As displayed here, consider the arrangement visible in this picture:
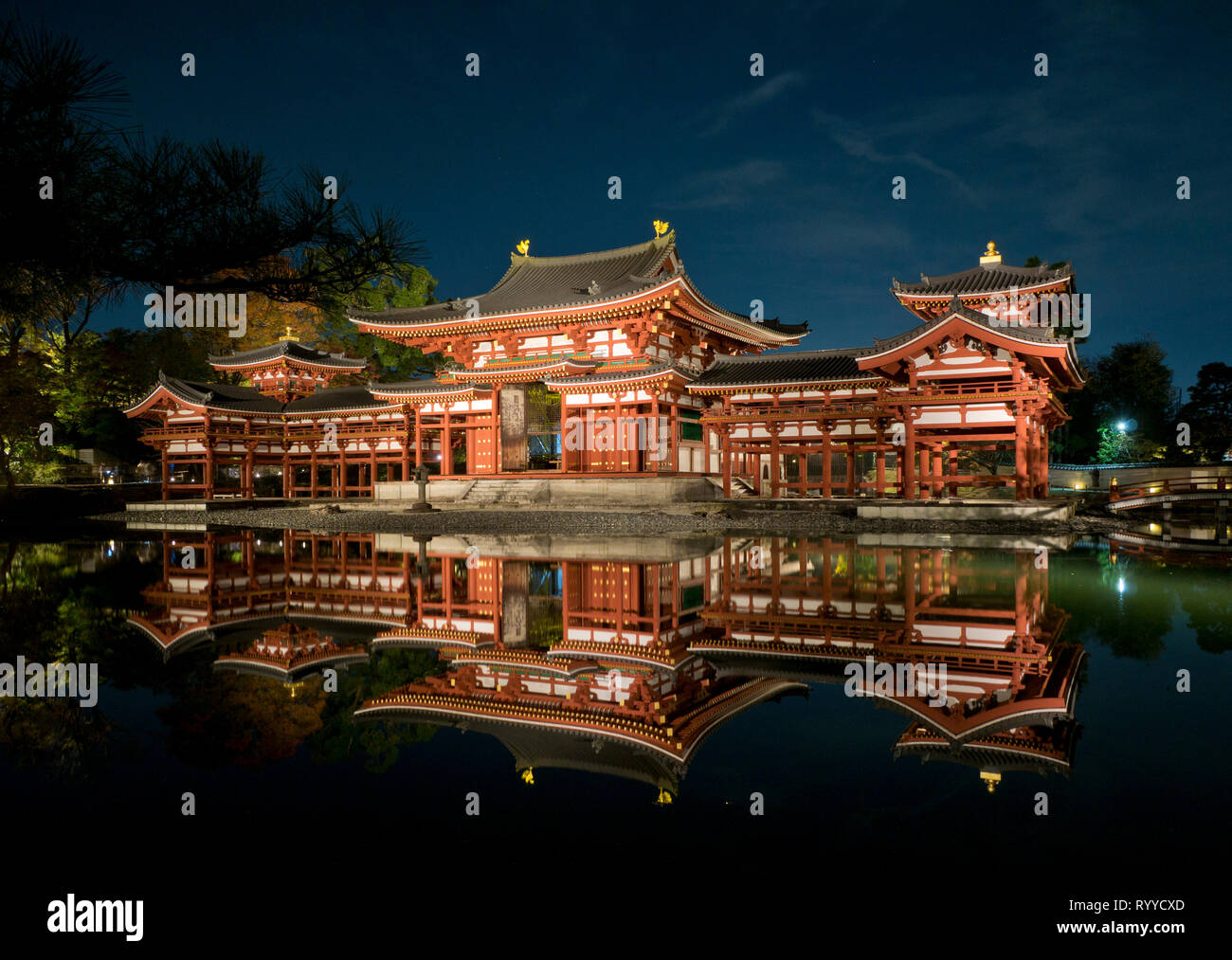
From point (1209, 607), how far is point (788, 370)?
2016 centimetres

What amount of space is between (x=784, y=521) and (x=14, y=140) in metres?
20.0

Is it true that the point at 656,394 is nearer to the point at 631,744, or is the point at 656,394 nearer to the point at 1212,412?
the point at 631,744

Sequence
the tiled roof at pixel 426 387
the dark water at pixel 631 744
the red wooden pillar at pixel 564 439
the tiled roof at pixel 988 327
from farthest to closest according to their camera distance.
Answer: the tiled roof at pixel 426 387
the red wooden pillar at pixel 564 439
the tiled roof at pixel 988 327
the dark water at pixel 631 744

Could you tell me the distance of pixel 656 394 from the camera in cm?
2758

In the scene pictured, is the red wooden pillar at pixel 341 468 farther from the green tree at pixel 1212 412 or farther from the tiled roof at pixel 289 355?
the green tree at pixel 1212 412

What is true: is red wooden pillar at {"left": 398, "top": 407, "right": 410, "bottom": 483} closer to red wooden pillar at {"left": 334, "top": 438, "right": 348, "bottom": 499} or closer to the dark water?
red wooden pillar at {"left": 334, "top": 438, "right": 348, "bottom": 499}

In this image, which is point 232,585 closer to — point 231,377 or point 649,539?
point 649,539

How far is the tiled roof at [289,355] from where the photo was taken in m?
38.6

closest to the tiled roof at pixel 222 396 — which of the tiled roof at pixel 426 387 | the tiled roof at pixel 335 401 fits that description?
the tiled roof at pixel 335 401

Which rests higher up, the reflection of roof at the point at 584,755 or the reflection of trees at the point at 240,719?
the reflection of trees at the point at 240,719

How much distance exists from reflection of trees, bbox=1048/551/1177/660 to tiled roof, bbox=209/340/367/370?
3727 centimetres

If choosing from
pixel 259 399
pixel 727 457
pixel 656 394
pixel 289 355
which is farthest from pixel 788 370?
pixel 259 399

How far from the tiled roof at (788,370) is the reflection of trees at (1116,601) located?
1401cm
